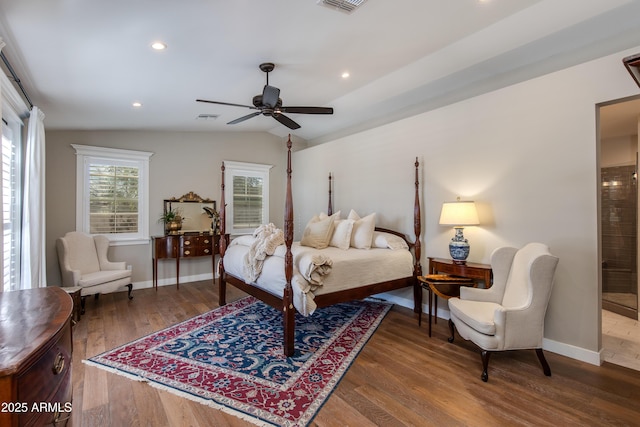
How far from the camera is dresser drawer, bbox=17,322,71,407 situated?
0.87 meters

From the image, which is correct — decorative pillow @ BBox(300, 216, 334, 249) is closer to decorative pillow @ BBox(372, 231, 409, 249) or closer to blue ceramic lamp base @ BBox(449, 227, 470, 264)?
decorative pillow @ BBox(372, 231, 409, 249)

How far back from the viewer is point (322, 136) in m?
6.64

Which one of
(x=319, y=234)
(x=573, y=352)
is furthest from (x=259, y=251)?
(x=573, y=352)

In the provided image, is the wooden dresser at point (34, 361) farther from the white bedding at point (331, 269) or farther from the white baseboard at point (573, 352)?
the white baseboard at point (573, 352)

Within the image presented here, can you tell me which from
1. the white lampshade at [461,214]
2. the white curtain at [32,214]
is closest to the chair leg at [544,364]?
the white lampshade at [461,214]

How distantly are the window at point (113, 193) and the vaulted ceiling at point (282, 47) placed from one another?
78 centimetres

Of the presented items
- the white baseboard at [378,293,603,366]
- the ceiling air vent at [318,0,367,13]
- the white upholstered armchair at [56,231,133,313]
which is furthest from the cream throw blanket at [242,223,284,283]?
the white baseboard at [378,293,603,366]

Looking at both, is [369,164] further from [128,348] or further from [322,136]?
[128,348]

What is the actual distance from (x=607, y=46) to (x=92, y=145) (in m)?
6.76

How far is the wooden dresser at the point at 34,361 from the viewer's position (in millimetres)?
806

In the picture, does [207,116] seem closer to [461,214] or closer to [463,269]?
[461,214]

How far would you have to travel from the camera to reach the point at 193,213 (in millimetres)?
5930

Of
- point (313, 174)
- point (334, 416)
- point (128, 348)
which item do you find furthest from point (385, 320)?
point (313, 174)

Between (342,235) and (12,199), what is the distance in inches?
150
